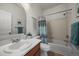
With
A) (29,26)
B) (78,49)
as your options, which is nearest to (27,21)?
(29,26)

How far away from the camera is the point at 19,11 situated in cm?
136

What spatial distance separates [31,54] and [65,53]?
51 centimetres

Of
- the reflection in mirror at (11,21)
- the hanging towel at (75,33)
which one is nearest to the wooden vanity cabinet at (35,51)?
the reflection in mirror at (11,21)

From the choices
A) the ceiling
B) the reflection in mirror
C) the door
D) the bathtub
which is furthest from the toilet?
the ceiling

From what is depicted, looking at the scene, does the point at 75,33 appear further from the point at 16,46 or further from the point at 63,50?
the point at 16,46

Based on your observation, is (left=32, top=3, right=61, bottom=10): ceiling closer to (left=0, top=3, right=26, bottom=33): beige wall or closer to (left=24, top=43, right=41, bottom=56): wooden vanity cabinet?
(left=0, top=3, right=26, bottom=33): beige wall

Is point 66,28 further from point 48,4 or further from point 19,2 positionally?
point 19,2

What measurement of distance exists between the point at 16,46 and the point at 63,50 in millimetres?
717

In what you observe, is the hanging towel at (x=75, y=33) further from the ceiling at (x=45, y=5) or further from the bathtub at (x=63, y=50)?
the ceiling at (x=45, y=5)

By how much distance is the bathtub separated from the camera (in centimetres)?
130

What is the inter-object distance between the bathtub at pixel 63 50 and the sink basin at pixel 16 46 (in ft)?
1.23

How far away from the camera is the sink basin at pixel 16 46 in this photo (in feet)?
3.87

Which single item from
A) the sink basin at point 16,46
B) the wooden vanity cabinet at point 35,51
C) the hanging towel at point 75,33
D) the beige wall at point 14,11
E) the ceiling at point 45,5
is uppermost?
the ceiling at point 45,5

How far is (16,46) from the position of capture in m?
1.30
